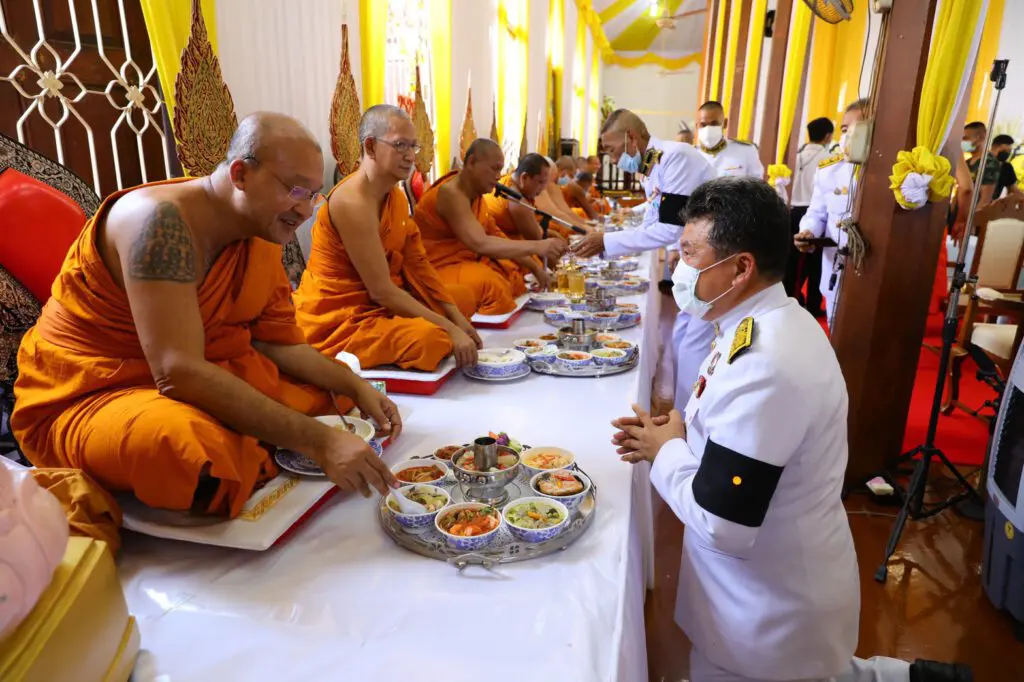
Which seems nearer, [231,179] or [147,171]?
[231,179]

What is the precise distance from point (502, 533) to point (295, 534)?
42cm

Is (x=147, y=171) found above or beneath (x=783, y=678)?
above

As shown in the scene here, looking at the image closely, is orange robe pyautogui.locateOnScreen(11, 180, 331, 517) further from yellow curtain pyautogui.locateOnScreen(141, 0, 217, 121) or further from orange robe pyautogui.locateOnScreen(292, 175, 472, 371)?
yellow curtain pyautogui.locateOnScreen(141, 0, 217, 121)

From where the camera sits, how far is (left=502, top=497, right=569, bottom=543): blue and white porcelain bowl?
1178 millimetres

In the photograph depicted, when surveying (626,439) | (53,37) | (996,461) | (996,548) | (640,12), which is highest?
(640,12)

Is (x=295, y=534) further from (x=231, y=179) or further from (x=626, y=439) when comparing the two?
(x=231, y=179)

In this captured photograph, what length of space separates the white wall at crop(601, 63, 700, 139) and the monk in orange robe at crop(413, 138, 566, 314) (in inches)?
735

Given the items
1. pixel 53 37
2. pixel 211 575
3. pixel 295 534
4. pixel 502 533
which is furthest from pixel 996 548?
pixel 53 37

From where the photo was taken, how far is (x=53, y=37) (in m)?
2.18

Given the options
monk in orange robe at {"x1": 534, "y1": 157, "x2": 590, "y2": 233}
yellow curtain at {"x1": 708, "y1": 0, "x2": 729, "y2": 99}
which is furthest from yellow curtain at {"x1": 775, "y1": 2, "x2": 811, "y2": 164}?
yellow curtain at {"x1": 708, "y1": 0, "x2": 729, "y2": 99}

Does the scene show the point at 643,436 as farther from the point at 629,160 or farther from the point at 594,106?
the point at 594,106

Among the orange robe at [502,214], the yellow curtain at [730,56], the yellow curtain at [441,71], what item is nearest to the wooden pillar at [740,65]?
the yellow curtain at [730,56]

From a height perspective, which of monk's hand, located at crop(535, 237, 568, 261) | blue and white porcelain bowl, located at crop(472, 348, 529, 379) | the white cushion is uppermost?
monk's hand, located at crop(535, 237, 568, 261)

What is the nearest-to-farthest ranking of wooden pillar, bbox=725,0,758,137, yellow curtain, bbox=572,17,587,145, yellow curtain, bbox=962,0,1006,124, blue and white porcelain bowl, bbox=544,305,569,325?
blue and white porcelain bowl, bbox=544,305,569,325 < yellow curtain, bbox=962,0,1006,124 < wooden pillar, bbox=725,0,758,137 < yellow curtain, bbox=572,17,587,145
